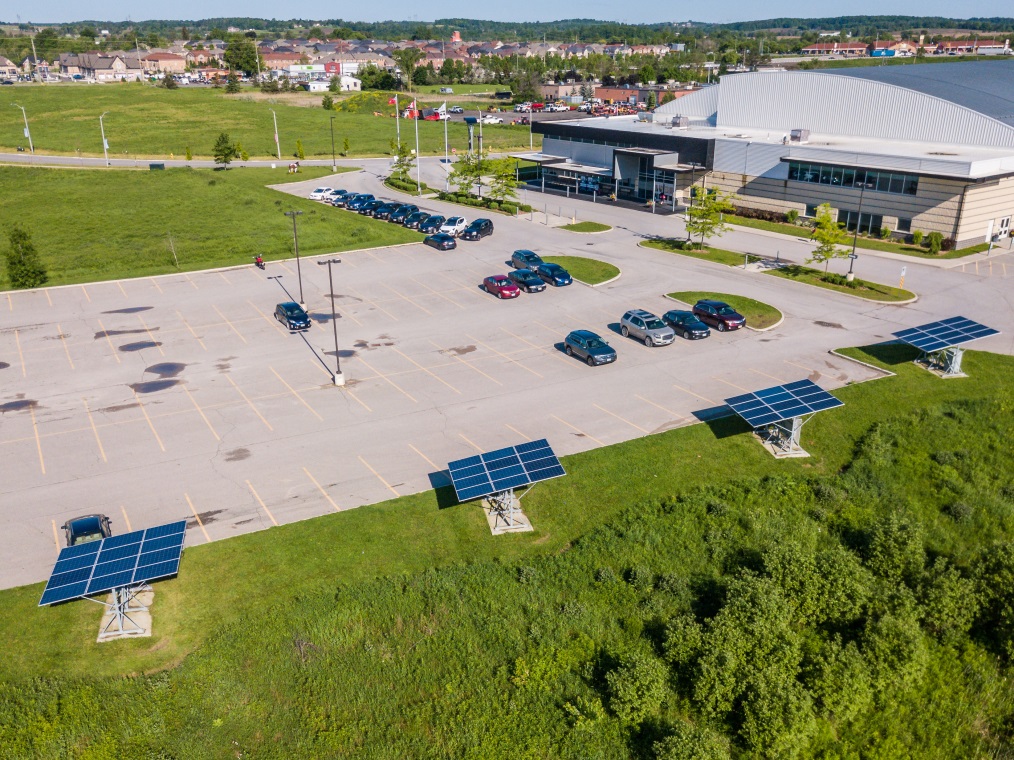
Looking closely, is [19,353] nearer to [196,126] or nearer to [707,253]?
[707,253]

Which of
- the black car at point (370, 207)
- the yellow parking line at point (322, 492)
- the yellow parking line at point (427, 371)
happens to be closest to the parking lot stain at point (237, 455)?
the yellow parking line at point (322, 492)

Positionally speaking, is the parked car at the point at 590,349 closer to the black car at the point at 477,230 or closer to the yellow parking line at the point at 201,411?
the yellow parking line at the point at 201,411

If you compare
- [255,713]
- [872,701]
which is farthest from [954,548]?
[255,713]

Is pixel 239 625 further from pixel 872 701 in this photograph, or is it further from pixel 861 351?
pixel 861 351

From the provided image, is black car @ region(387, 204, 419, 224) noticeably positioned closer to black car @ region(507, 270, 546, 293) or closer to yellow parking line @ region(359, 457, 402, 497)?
black car @ region(507, 270, 546, 293)

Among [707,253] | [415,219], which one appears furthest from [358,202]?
[707,253]

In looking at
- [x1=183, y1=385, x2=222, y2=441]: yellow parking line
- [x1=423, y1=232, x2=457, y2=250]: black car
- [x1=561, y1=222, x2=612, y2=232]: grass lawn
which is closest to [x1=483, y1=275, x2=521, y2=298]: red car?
[x1=423, y1=232, x2=457, y2=250]: black car
